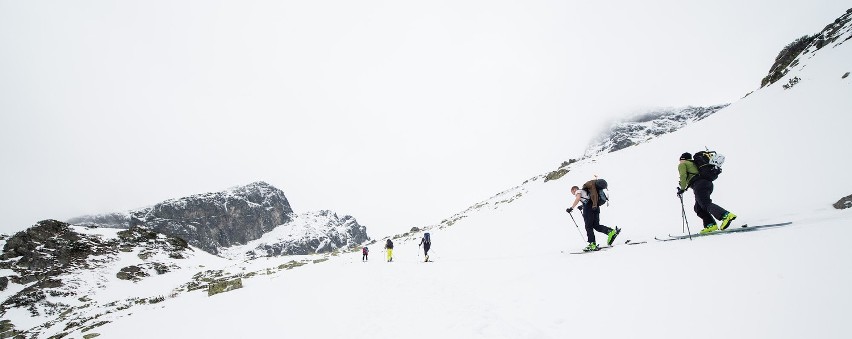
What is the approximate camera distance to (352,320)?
26.0 ft

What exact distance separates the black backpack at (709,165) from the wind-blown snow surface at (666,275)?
1.48 m

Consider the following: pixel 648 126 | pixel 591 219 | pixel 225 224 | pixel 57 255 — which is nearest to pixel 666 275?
pixel 591 219

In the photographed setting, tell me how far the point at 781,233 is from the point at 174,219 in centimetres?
21559

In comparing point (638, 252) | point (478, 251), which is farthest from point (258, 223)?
point (638, 252)

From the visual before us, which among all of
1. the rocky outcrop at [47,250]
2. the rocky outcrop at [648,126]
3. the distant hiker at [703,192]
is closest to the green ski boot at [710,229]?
the distant hiker at [703,192]

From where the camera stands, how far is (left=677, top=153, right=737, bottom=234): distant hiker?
6996mm

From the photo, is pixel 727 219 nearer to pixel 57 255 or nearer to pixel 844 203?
pixel 844 203

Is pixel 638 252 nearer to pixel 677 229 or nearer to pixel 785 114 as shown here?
pixel 677 229

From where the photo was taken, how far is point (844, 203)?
6.97m

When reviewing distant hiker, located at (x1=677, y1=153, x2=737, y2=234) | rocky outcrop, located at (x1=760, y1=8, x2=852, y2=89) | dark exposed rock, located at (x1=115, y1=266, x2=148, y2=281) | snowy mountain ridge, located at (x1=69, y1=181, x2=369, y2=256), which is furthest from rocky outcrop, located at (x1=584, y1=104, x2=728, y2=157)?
snowy mountain ridge, located at (x1=69, y1=181, x2=369, y2=256)

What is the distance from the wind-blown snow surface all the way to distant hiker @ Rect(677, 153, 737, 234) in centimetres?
98

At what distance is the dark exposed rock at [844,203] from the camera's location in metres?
6.82

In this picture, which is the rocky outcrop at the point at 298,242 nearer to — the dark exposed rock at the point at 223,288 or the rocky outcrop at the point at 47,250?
→ the rocky outcrop at the point at 47,250

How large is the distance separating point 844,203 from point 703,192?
2795mm
